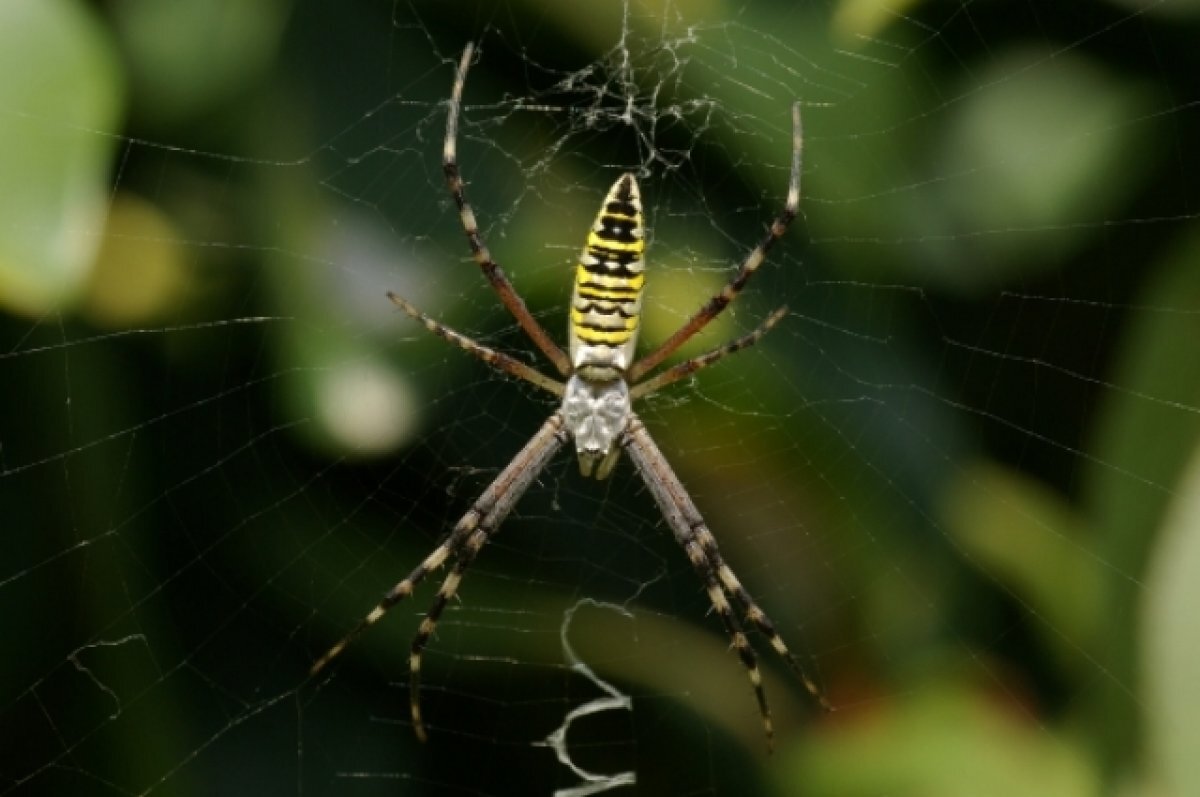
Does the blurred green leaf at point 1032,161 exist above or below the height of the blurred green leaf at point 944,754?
above

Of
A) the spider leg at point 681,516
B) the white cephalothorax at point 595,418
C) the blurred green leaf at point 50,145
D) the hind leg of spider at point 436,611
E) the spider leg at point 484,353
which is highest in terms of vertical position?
the blurred green leaf at point 50,145

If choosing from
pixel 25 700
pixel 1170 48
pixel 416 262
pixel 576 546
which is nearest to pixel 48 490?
pixel 25 700

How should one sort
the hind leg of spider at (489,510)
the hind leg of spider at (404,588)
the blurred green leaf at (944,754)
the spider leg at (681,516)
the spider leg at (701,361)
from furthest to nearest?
the spider leg at (681,516) → the hind leg of spider at (489,510) → the hind leg of spider at (404,588) → the spider leg at (701,361) → the blurred green leaf at (944,754)

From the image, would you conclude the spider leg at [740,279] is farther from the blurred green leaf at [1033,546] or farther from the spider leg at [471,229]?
the blurred green leaf at [1033,546]

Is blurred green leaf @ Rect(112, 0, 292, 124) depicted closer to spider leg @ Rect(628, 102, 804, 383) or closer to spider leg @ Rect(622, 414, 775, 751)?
spider leg @ Rect(628, 102, 804, 383)

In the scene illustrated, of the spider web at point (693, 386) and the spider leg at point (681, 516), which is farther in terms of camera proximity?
the spider leg at point (681, 516)

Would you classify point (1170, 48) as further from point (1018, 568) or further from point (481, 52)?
point (481, 52)

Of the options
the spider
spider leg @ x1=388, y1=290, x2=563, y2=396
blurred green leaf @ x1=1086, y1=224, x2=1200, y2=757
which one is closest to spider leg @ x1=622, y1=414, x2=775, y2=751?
the spider

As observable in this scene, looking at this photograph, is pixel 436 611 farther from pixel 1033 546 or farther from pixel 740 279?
pixel 1033 546

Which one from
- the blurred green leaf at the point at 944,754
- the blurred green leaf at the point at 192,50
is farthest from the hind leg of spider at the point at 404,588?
the blurred green leaf at the point at 192,50
